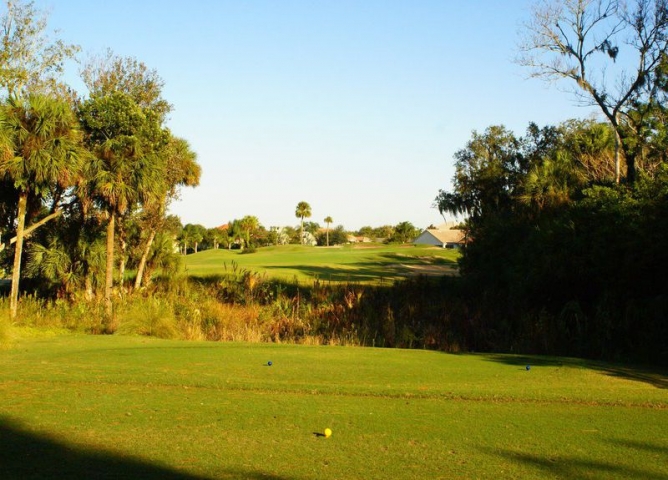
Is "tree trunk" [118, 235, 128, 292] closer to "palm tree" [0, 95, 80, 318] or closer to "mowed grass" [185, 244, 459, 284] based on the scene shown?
"mowed grass" [185, 244, 459, 284]

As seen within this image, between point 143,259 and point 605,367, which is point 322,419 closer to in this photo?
point 605,367

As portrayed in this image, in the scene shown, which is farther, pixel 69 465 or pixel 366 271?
pixel 366 271

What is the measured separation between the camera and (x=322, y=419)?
7.64 m

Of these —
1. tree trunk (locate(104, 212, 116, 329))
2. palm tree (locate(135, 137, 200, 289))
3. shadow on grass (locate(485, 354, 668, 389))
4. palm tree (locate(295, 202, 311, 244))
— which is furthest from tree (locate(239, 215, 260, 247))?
shadow on grass (locate(485, 354, 668, 389))

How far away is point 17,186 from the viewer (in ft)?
70.2

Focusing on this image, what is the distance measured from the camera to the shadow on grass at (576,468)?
568cm

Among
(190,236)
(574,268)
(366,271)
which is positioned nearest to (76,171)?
(574,268)

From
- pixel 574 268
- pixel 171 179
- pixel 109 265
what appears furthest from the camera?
pixel 171 179

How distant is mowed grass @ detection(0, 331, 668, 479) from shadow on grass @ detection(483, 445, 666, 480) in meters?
0.02

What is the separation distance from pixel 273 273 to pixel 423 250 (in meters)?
35.4

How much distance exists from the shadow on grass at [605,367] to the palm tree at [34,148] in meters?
15.1

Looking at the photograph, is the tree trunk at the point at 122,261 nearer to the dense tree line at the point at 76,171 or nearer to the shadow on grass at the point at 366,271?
the dense tree line at the point at 76,171

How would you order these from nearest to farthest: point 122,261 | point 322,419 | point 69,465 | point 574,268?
point 69,465 < point 322,419 < point 574,268 < point 122,261

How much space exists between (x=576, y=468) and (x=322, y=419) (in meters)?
2.86
